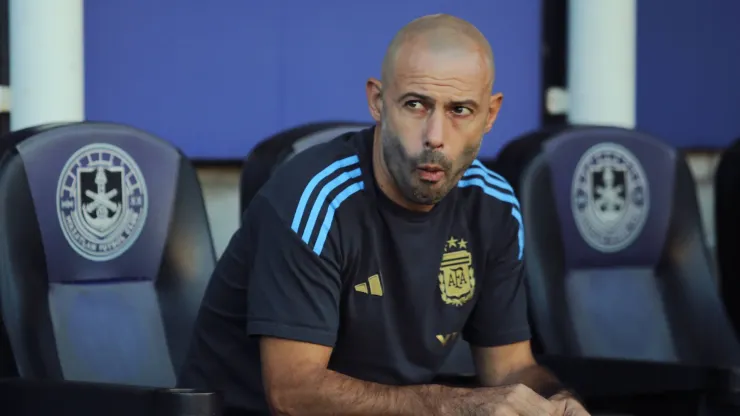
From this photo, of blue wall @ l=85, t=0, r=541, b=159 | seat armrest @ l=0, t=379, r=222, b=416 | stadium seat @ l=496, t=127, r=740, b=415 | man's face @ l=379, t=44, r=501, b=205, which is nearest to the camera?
seat armrest @ l=0, t=379, r=222, b=416

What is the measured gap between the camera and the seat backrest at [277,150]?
10.9 feet

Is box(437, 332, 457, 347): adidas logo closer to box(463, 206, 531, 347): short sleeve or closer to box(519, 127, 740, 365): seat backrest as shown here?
box(463, 206, 531, 347): short sleeve

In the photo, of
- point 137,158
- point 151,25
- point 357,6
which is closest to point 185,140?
point 151,25

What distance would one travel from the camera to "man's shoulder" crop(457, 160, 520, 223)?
292 centimetres

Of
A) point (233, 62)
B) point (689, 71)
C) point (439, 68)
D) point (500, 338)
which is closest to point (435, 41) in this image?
point (439, 68)

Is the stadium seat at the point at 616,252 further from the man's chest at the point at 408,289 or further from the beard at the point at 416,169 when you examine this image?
the beard at the point at 416,169

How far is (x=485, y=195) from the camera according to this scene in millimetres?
2936

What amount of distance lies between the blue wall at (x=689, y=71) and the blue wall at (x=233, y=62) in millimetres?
776

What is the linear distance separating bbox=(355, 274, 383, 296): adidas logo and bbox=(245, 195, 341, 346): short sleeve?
0.20ft

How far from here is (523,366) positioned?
305 cm

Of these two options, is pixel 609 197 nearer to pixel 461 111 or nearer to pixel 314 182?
pixel 461 111

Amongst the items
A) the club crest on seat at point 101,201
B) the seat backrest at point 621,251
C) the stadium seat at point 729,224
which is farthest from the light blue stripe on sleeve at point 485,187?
the stadium seat at point 729,224

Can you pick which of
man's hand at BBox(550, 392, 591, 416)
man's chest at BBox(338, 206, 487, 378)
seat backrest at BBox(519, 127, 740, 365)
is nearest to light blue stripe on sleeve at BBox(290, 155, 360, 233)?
man's chest at BBox(338, 206, 487, 378)

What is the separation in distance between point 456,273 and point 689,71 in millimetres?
2732
